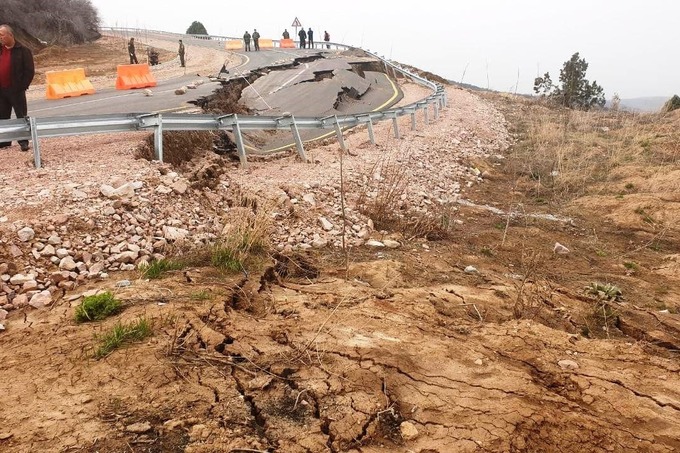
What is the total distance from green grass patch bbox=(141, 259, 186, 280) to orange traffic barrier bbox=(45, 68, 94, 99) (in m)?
12.2

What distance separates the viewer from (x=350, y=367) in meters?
3.16

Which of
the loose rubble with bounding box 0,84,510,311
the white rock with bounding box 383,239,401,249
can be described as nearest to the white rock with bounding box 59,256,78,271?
the loose rubble with bounding box 0,84,510,311

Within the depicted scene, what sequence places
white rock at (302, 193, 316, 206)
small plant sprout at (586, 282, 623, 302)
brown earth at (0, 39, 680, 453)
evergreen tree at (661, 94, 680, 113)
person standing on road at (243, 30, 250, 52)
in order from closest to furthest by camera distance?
brown earth at (0, 39, 680, 453), small plant sprout at (586, 282, 623, 302), white rock at (302, 193, 316, 206), evergreen tree at (661, 94, 680, 113), person standing on road at (243, 30, 250, 52)

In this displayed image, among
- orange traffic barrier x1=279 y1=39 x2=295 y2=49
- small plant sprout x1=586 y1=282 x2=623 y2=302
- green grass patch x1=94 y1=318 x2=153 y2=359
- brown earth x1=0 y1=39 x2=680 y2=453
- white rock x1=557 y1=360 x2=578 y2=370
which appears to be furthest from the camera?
orange traffic barrier x1=279 y1=39 x2=295 y2=49

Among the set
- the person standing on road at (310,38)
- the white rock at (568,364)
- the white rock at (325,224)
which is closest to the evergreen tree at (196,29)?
the person standing on road at (310,38)

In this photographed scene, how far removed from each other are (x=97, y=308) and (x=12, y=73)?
484 cm

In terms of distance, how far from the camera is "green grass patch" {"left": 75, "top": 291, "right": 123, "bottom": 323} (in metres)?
3.55

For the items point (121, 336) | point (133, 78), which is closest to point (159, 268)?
point (121, 336)

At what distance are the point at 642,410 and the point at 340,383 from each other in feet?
6.16

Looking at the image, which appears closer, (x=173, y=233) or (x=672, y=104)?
(x=173, y=233)

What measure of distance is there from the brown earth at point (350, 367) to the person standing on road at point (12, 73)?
4330 millimetres

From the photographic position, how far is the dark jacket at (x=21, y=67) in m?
6.44

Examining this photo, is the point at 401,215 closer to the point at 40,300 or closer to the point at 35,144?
the point at 40,300

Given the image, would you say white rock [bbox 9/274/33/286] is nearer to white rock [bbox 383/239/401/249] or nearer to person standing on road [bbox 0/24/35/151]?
person standing on road [bbox 0/24/35/151]
